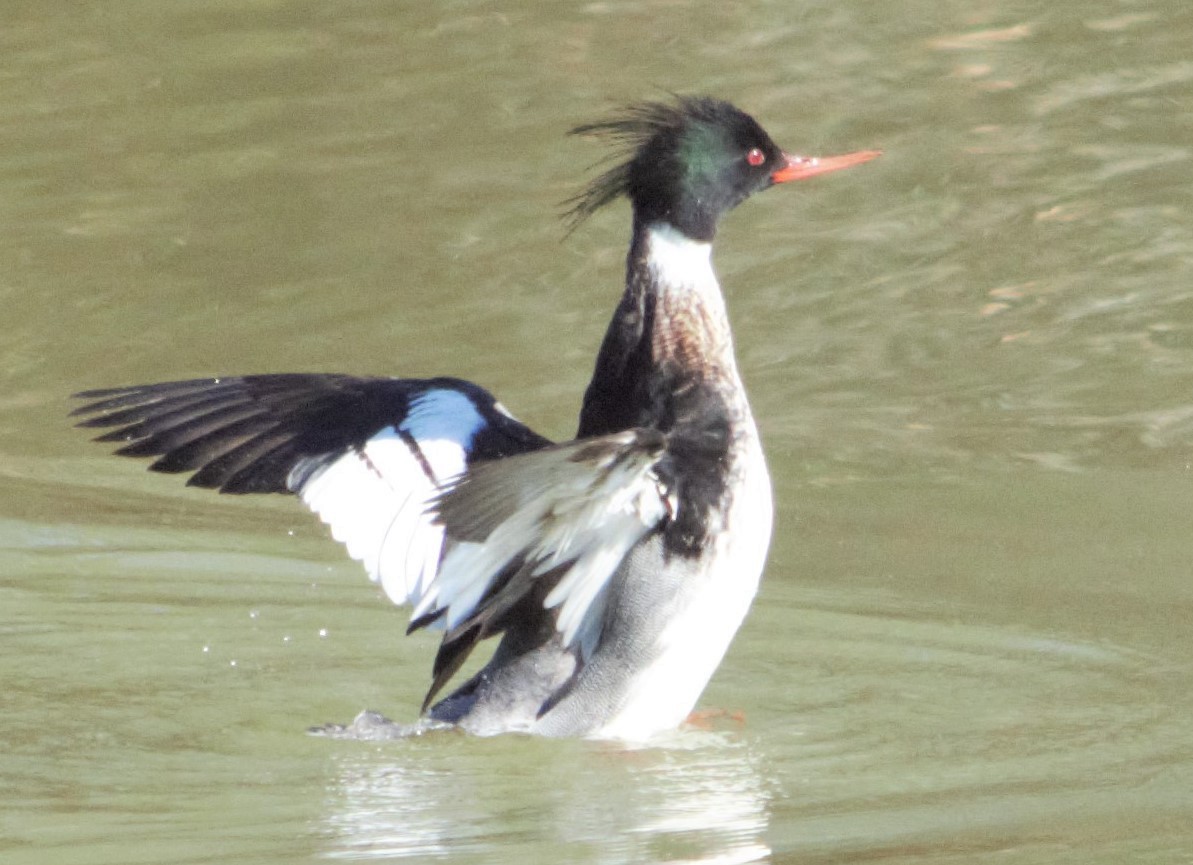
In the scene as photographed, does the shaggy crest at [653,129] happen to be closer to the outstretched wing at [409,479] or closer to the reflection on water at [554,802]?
the outstretched wing at [409,479]

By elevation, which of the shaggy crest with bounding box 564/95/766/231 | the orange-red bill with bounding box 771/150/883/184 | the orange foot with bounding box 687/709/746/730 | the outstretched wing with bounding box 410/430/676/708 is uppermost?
the shaggy crest with bounding box 564/95/766/231

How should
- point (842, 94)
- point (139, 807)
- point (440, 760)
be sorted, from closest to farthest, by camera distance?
point (139, 807)
point (440, 760)
point (842, 94)

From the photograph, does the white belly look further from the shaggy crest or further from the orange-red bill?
the orange-red bill

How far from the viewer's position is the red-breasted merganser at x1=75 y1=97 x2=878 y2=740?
20.7 feet

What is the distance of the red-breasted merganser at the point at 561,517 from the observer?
249 inches

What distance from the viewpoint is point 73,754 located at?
6.31 metres

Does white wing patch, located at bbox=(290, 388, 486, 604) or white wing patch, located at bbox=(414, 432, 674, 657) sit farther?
white wing patch, located at bbox=(290, 388, 486, 604)

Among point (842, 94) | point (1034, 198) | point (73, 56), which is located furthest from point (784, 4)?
point (73, 56)

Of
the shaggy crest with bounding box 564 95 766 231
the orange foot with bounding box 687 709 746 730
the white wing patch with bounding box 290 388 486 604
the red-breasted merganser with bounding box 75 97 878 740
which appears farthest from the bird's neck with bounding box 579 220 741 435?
the orange foot with bounding box 687 709 746 730

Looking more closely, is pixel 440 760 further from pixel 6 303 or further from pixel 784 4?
pixel 784 4

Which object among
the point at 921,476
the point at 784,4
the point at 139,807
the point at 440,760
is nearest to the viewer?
the point at 139,807

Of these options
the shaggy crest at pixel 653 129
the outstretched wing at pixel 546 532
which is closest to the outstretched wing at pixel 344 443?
the outstretched wing at pixel 546 532

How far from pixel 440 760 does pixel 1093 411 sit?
3528 millimetres

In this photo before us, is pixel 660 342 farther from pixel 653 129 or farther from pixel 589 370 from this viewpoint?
pixel 589 370
